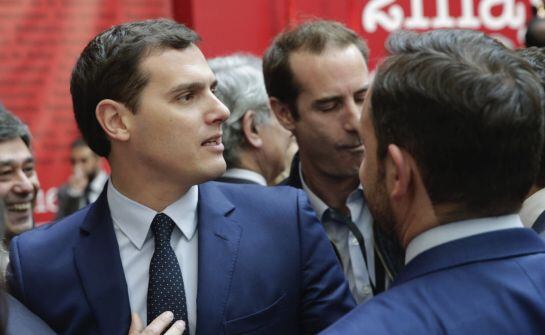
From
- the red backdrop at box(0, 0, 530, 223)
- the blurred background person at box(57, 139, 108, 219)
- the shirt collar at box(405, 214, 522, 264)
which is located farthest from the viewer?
the blurred background person at box(57, 139, 108, 219)

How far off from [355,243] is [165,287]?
92cm

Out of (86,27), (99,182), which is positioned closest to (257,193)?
(86,27)

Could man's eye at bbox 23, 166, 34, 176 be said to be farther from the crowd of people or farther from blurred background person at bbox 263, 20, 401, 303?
blurred background person at bbox 263, 20, 401, 303

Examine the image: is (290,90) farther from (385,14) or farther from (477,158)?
(385,14)

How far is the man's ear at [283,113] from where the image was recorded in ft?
11.2

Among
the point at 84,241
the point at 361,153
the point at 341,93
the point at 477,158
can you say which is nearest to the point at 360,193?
the point at 361,153

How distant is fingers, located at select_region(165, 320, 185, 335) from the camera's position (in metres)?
2.12

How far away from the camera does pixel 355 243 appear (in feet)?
9.80

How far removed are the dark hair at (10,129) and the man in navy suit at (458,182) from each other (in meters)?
2.00

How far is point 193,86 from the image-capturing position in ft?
7.91

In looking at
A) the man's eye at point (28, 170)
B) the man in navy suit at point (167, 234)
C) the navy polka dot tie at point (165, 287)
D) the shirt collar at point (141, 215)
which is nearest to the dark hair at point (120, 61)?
the man in navy suit at point (167, 234)

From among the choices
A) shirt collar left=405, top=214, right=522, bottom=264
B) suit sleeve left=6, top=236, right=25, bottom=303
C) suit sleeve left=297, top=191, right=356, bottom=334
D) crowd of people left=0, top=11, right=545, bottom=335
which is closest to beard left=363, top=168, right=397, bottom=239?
crowd of people left=0, top=11, right=545, bottom=335

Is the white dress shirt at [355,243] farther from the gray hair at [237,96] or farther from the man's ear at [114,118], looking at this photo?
the man's ear at [114,118]

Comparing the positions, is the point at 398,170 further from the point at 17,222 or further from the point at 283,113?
the point at 17,222
